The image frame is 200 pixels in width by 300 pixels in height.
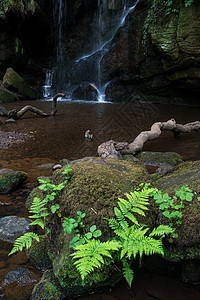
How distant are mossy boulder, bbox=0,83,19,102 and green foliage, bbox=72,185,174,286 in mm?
12461

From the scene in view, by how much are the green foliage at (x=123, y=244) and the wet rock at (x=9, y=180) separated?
2.18m

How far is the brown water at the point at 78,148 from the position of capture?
1.64 metres

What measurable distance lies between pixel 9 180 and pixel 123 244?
248 centimetres

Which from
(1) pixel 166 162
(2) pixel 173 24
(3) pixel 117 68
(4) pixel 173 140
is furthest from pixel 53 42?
(1) pixel 166 162

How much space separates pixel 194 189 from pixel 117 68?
13022 millimetres

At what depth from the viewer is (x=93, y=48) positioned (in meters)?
16.8

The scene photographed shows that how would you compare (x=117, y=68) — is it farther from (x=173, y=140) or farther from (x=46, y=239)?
(x=46, y=239)

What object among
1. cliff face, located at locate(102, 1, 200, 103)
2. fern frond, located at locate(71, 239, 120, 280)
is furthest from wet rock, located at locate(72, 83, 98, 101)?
fern frond, located at locate(71, 239, 120, 280)

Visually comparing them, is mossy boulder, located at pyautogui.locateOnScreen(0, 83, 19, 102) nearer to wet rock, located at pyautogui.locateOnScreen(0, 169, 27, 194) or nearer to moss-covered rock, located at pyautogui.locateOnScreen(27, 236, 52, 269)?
wet rock, located at pyautogui.locateOnScreen(0, 169, 27, 194)

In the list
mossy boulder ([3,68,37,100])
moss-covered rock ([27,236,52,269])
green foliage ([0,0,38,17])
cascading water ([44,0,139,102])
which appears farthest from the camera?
cascading water ([44,0,139,102])

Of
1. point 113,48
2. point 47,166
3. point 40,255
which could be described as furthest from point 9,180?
point 113,48

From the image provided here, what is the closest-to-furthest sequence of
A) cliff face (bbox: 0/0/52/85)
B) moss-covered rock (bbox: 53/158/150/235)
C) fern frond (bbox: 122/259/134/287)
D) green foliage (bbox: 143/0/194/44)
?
fern frond (bbox: 122/259/134/287), moss-covered rock (bbox: 53/158/150/235), green foliage (bbox: 143/0/194/44), cliff face (bbox: 0/0/52/85)

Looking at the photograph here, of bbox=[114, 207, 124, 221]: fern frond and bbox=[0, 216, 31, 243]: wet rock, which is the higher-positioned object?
bbox=[114, 207, 124, 221]: fern frond

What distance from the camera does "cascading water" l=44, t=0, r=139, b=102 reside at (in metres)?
14.8
